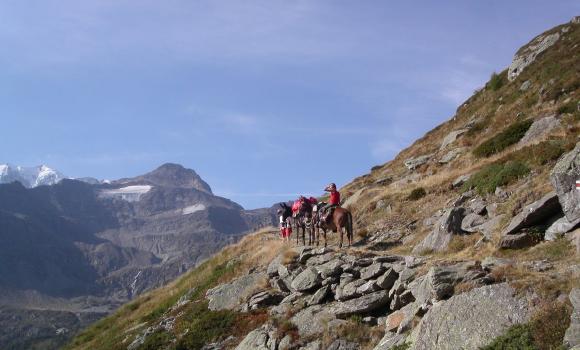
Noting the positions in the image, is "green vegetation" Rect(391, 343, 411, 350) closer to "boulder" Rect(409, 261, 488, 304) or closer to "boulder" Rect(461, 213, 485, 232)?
"boulder" Rect(409, 261, 488, 304)

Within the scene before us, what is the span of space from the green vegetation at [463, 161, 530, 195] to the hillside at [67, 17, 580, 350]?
0.21 feet

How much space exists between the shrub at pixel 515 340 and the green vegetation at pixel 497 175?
45.6 feet

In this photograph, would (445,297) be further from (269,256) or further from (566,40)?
(566,40)

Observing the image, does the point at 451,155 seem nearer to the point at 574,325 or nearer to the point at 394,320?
the point at 394,320

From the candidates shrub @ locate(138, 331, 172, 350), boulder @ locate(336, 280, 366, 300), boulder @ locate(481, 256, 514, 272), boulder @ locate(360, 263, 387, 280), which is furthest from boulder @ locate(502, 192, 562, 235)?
shrub @ locate(138, 331, 172, 350)

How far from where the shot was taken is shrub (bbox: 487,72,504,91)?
201 feet

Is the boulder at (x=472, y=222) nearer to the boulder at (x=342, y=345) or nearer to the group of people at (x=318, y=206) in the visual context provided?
the group of people at (x=318, y=206)

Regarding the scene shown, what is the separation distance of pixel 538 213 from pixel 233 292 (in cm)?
1279

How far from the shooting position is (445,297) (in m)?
13.4

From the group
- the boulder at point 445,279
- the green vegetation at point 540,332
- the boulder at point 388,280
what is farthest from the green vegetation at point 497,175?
the green vegetation at point 540,332

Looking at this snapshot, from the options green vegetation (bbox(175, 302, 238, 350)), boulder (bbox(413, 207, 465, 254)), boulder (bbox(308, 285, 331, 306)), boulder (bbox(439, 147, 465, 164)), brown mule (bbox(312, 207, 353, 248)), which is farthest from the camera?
boulder (bbox(439, 147, 465, 164))

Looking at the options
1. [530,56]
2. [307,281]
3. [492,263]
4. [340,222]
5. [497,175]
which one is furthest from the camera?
[530,56]

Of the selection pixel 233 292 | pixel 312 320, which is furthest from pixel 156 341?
pixel 312 320

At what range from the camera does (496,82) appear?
62.2m
